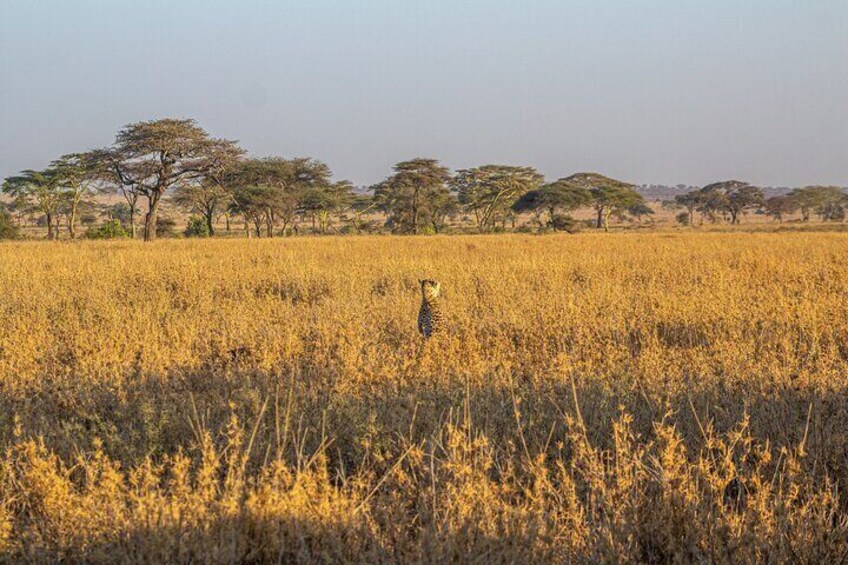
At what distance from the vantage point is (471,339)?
5.04 meters

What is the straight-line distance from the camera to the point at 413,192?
43.4m

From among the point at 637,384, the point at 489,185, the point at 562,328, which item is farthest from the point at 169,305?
the point at 489,185

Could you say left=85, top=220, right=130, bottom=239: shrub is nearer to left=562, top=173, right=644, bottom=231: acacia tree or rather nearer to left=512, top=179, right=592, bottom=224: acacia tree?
left=512, top=179, right=592, bottom=224: acacia tree

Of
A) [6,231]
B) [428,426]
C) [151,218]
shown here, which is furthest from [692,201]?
[428,426]

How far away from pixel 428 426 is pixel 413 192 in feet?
134

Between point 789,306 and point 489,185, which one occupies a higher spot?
point 489,185

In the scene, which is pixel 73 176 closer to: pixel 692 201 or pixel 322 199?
pixel 322 199

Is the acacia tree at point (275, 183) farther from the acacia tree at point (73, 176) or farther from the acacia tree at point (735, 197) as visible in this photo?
the acacia tree at point (735, 197)

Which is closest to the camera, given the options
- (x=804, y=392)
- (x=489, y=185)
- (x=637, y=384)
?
(x=804, y=392)

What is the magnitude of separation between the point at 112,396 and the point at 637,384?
3.04 meters

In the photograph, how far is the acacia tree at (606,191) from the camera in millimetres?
45812

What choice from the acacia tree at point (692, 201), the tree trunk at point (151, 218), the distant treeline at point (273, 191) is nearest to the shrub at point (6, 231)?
the distant treeline at point (273, 191)

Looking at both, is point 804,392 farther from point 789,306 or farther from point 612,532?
point 789,306

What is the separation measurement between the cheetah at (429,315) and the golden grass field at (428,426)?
16 cm
